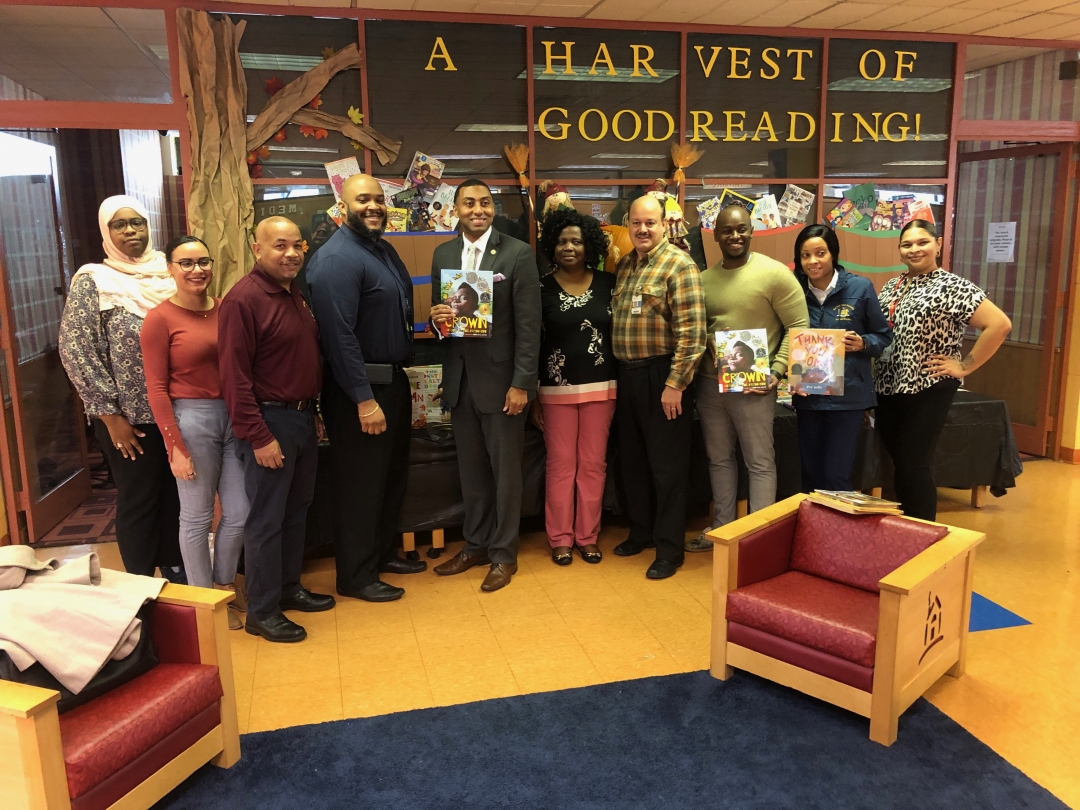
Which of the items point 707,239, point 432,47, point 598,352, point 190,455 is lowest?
point 190,455

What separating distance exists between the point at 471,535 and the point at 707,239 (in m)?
2.28

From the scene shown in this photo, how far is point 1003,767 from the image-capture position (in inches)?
92.7

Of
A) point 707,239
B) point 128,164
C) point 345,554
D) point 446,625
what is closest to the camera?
point 446,625

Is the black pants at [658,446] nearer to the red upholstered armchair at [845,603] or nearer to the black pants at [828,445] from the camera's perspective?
the black pants at [828,445]

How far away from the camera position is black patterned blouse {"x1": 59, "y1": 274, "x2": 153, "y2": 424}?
306 cm

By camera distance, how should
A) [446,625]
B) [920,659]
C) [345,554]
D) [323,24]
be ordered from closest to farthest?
[920,659], [446,625], [345,554], [323,24]

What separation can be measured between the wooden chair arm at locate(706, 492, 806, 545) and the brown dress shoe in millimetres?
1229

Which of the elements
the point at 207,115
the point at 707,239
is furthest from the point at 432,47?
the point at 707,239

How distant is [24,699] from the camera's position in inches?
70.3

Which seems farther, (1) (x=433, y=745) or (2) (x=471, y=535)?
(2) (x=471, y=535)

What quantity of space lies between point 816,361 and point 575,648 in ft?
5.02

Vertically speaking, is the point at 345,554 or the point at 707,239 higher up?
the point at 707,239

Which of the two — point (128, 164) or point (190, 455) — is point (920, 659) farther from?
point (128, 164)

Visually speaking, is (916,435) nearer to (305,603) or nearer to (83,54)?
(305,603)
